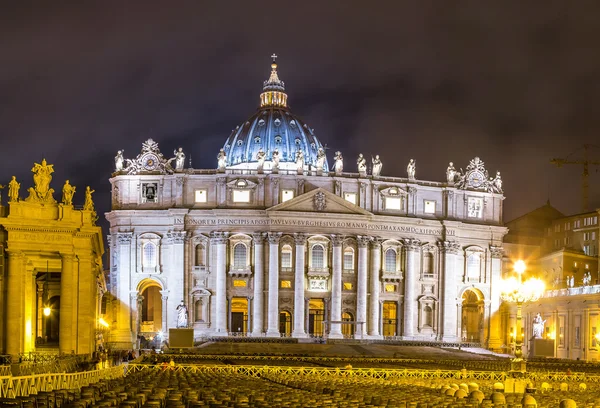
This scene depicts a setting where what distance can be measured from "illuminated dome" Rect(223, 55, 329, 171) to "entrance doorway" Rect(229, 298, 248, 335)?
3761 centimetres

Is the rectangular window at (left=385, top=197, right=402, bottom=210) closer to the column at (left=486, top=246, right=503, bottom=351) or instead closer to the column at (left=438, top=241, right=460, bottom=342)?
the column at (left=438, top=241, right=460, bottom=342)

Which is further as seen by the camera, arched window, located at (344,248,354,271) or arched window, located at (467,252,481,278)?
arched window, located at (467,252,481,278)

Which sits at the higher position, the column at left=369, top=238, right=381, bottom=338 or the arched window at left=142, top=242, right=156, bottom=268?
the arched window at left=142, top=242, right=156, bottom=268

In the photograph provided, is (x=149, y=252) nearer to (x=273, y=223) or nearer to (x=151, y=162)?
(x=151, y=162)

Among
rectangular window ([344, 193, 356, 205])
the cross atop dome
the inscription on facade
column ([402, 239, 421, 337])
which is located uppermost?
the cross atop dome

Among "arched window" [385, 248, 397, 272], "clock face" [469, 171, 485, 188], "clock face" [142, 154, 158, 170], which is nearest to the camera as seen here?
"clock face" [142, 154, 158, 170]

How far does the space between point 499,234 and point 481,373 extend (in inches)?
2921

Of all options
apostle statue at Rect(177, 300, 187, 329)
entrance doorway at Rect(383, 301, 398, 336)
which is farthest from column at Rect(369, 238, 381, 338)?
apostle statue at Rect(177, 300, 187, 329)

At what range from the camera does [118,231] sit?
116 meters

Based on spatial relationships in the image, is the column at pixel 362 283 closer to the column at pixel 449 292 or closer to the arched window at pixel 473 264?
the column at pixel 449 292

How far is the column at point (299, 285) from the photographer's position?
114m

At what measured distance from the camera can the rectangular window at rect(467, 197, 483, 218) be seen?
124938 mm

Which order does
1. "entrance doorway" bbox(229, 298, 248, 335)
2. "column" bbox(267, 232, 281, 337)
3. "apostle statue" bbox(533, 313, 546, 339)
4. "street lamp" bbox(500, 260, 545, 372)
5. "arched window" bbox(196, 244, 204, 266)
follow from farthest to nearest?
"entrance doorway" bbox(229, 298, 248, 335), "arched window" bbox(196, 244, 204, 266), "column" bbox(267, 232, 281, 337), "apostle statue" bbox(533, 313, 546, 339), "street lamp" bbox(500, 260, 545, 372)

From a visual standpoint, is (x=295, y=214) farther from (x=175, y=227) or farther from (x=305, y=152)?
(x=305, y=152)
